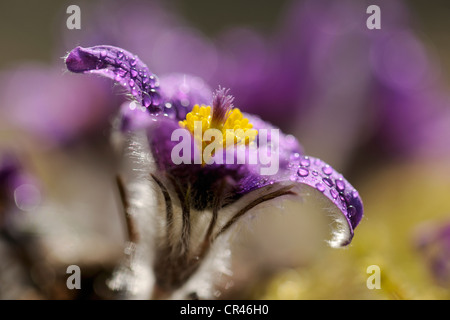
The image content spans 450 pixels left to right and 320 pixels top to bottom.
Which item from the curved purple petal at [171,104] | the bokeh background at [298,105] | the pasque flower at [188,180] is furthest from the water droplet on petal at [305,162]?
the bokeh background at [298,105]

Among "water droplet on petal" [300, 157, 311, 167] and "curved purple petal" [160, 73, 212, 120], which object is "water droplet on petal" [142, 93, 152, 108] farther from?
"water droplet on petal" [300, 157, 311, 167]

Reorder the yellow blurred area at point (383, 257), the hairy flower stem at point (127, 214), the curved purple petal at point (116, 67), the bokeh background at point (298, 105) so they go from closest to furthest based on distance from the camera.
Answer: the curved purple petal at point (116, 67) < the hairy flower stem at point (127, 214) < the yellow blurred area at point (383, 257) < the bokeh background at point (298, 105)

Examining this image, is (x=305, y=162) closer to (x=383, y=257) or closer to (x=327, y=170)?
(x=327, y=170)

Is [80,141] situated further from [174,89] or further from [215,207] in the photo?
[215,207]

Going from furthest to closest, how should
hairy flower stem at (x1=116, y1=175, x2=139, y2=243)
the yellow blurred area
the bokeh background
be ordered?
the bokeh background
the yellow blurred area
hairy flower stem at (x1=116, y1=175, x2=139, y2=243)

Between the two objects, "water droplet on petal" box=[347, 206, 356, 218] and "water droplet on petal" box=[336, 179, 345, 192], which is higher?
"water droplet on petal" box=[336, 179, 345, 192]

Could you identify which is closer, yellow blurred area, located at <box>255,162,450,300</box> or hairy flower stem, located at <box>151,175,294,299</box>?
hairy flower stem, located at <box>151,175,294,299</box>

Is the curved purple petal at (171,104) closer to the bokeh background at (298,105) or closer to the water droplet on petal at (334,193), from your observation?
the water droplet on petal at (334,193)

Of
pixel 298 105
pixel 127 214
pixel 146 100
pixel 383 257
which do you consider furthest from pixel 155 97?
pixel 298 105

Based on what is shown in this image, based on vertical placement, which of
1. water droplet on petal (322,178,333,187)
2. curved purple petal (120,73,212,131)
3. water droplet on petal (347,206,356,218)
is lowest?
water droplet on petal (347,206,356,218)

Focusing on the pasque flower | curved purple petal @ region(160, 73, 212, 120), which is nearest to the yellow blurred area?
the pasque flower
